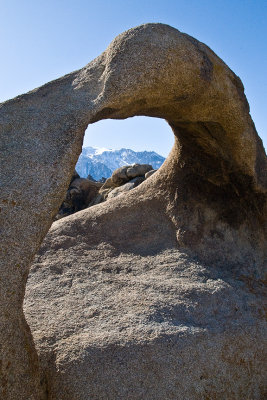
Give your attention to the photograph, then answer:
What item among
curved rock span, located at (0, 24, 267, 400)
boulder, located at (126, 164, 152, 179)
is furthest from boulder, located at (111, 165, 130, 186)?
curved rock span, located at (0, 24, 267, 400)

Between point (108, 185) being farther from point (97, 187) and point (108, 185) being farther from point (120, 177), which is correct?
point (97, 187)

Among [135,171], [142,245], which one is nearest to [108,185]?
[135,171]

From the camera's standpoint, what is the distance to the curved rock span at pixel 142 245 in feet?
6.55

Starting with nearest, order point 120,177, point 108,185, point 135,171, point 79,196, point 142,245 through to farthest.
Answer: point 142,245
point 135,171
point 120,177
point 108,185
point 79,196

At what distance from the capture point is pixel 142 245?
10.6ft

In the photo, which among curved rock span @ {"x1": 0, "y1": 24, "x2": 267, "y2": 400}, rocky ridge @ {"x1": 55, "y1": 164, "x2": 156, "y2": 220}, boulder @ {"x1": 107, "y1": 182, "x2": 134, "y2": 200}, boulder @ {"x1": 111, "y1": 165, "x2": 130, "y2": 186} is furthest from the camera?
boulder @ {"x1": 111, "y1": 165, "x2": 130, "y2": 186}

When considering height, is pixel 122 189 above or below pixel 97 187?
below

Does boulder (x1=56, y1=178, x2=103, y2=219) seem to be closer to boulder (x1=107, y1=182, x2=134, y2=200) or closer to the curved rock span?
boulder (x1=107, y1=182, x2=134, y2=200)

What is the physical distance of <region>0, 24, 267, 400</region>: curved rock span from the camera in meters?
2.00

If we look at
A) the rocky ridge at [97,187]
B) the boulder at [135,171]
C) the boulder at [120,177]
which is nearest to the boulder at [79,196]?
the rocky ridge at [97,187]

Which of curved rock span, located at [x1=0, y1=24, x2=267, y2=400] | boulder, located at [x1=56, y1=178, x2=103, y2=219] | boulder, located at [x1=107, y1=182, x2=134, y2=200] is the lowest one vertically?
curved rock span, located at [x1=0, y1=24, x2=267, y2=400]

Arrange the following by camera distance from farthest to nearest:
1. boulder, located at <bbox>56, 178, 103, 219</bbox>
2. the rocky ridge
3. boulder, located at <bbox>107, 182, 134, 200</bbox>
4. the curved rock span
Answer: boulder, located at <bbox>56, 178, 103, 219</bbox>
the rocky ridge
boulder, located at <bbox>107, 182, 134, 200</bbox>
the curved rock span

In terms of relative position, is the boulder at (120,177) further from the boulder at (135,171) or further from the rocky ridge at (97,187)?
the boulder at (135,171)

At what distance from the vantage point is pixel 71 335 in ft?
7.74
